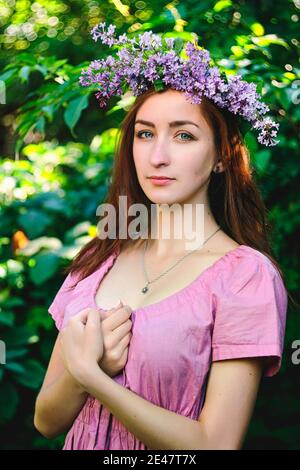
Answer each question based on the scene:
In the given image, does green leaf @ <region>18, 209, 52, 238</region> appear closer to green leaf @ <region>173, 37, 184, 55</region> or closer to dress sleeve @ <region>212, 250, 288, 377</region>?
green leaf @ <region>173, 37, 184, 55</region>

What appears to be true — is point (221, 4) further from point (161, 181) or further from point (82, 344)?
point (82, 344)

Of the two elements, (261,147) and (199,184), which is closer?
(199,184)

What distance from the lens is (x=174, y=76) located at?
209 centimetres

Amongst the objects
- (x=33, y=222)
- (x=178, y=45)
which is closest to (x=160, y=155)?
(x=178, y=45)

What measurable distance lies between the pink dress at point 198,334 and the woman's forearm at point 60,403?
0.08 meters

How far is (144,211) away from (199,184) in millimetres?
335

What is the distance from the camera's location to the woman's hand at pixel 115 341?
78.5 inches

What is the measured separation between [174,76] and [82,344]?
0.76 metres

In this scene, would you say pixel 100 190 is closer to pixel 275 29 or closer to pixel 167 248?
pixel 275 29

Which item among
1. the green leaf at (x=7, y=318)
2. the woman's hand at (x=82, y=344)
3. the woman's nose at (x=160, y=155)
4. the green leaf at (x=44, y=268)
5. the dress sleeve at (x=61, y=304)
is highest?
the woman's nose at (x=160, y=155)

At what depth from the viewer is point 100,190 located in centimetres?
418

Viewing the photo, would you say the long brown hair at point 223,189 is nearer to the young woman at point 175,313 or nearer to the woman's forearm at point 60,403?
Result: the young woman at point 175,313

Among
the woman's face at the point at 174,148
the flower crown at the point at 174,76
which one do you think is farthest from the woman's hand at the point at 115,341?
the flower crown at the point at 174,76
